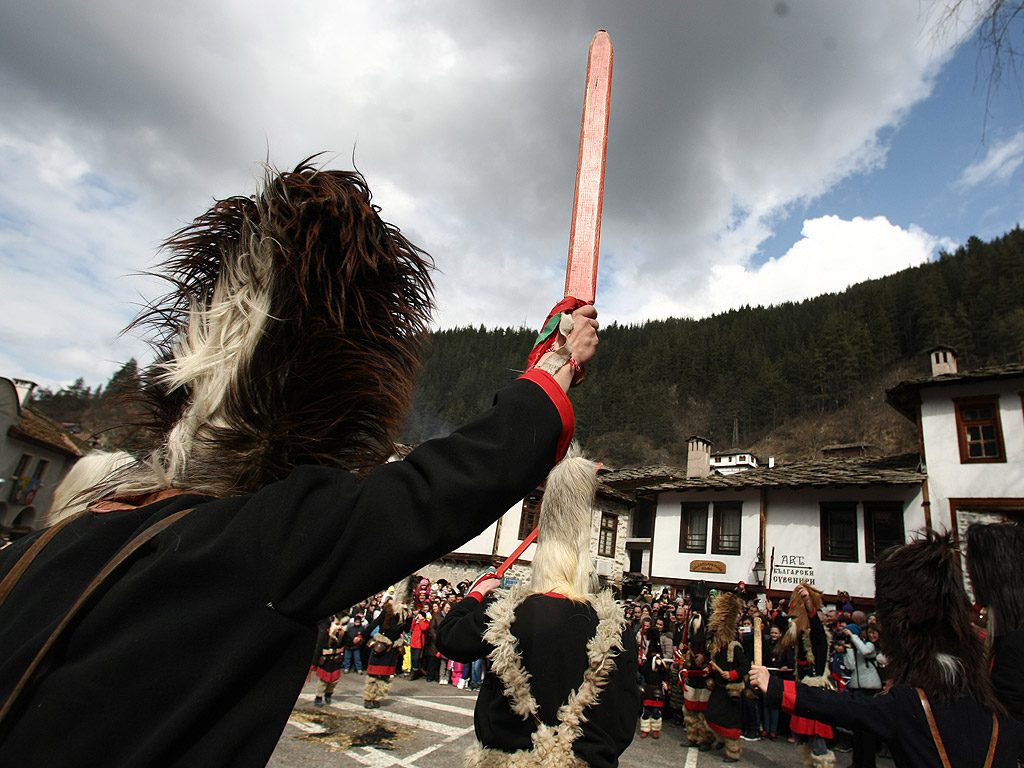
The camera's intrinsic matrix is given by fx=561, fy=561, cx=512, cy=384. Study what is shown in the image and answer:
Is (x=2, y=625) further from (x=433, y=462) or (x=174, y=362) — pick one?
(x=433, y=462)

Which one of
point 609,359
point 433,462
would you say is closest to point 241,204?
point 433,462

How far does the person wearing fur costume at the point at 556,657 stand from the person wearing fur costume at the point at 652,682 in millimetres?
8046

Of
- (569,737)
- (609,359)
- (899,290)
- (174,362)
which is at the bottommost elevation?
(569,737)

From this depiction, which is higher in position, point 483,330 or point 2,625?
point 483,330

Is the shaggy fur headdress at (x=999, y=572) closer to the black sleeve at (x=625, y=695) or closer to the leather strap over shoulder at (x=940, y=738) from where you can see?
the leather strap over shoulder at (x=940, y=738)

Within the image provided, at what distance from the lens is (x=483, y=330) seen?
331 feet

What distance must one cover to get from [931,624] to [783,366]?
8981 centimetres

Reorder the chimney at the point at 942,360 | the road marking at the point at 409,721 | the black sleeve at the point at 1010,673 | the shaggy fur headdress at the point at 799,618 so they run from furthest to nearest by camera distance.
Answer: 1. the chimney at the point at 942,360
2. the shaggy fur headdress at the point at 799,618
3. the road marking at the point at 409,721
4. the black sleeve at the point at 1010,673

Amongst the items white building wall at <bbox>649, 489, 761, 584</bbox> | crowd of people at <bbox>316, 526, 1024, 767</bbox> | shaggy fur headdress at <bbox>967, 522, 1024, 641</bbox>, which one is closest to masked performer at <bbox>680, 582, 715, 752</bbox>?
crowd of people at <bbox>316, 526, 1024, 767</bbox>

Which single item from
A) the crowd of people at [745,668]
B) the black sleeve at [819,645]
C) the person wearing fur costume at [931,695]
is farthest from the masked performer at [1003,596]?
the black sleeve at [819,645]

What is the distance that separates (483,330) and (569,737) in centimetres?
9907

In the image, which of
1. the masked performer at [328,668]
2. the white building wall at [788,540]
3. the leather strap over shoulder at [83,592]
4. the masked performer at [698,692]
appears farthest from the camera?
the white building wall at [788,540]

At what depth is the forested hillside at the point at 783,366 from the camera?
6384 cm

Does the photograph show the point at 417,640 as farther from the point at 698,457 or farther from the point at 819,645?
the point at 698,457
